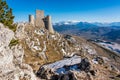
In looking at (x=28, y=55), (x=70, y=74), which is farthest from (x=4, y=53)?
(x=28, y=55)

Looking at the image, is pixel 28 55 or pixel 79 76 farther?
pixel 28 55

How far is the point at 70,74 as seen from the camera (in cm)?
6047

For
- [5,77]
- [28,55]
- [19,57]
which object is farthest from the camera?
[28,55]

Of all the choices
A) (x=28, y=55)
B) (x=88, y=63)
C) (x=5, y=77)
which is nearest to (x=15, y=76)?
(x=5, y=77)

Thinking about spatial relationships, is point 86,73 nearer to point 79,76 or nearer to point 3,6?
point 79,76

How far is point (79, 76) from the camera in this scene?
6100cm

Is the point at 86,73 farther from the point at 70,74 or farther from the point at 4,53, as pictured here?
the point at 4,53

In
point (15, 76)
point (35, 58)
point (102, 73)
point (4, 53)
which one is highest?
→ point (4, 53)

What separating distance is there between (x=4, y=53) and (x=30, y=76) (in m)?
7.41

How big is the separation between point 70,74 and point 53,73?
31.0 feet

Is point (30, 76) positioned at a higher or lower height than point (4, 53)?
lower

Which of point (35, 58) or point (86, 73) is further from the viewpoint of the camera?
point (35, 58)

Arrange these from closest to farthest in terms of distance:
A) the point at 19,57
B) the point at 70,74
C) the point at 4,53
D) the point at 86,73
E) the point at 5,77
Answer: the point at 5,77, the point at 4,53, the point at 70,74, the point at 86,73, the point at 19,57

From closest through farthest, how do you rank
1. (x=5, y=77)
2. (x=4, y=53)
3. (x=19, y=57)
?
(x=5, y=77) < (x=4, y=53) < (x=19, y=57)
